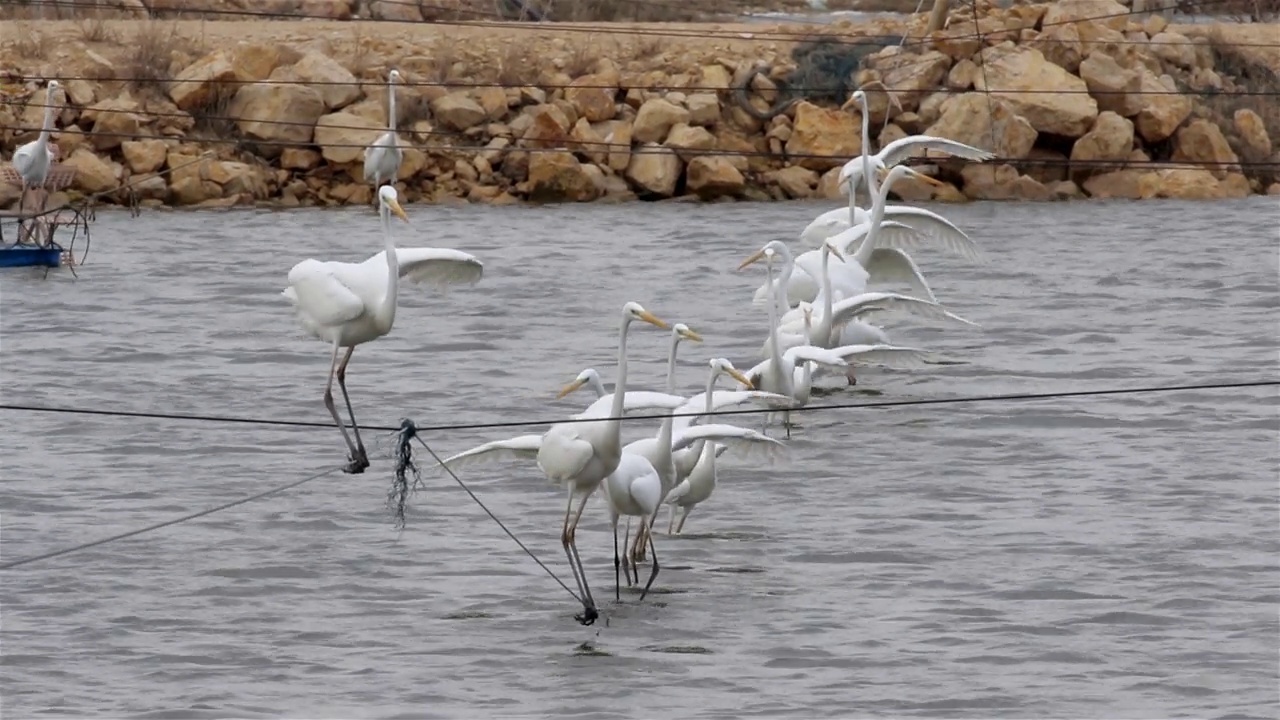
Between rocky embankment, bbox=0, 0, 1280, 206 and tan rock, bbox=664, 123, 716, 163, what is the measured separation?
33 mm

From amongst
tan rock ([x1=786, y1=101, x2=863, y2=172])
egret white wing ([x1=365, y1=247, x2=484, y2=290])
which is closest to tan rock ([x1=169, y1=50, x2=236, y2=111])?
tan rock ([x1=786, y1=101, x2=863, y2=172])

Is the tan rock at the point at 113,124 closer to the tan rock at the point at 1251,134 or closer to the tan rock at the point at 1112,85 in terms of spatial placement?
the tan rock at the point at 1112,85

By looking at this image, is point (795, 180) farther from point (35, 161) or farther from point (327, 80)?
point (35, 161)

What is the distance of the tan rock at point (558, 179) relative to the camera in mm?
30688

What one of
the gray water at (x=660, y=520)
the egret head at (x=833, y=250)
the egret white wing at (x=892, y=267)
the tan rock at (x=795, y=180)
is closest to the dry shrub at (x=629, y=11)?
the tan rock at (x=795, y=180)

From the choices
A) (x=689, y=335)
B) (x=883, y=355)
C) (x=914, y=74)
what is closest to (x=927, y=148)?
Answer: (x=883, y=355)

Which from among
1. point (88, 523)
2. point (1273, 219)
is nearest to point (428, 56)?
point (1273, 219)

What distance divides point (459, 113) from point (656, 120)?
2.62m

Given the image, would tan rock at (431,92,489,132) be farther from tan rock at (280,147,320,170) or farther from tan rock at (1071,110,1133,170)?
tan rock at (1071,110,1133,170)

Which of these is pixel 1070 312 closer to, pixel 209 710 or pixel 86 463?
pixel 86 463

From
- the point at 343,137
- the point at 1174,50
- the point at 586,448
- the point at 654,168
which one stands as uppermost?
the point at 586,448

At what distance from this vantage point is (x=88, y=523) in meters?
15.3

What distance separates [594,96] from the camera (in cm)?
3166

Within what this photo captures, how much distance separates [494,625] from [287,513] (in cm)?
361
